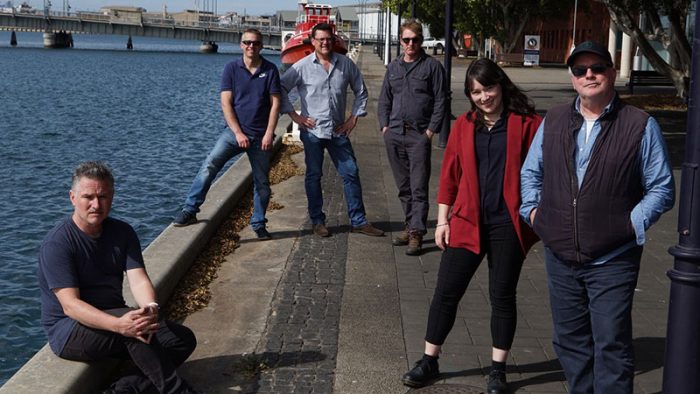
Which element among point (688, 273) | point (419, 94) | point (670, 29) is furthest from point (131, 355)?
point (670, 29)

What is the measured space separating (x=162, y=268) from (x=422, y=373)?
241 centimetres

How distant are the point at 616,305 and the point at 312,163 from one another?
487cm

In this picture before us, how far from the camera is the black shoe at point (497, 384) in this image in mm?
5270

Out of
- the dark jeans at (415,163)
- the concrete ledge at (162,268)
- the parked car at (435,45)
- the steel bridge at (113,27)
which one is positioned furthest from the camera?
the steel bridge at (113,27)

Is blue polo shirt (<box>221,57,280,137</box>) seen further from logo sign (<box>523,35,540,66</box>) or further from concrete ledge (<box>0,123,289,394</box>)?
logo sign (<box>523,35,540,66</box>)

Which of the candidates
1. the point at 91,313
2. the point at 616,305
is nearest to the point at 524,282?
the point at 616,305

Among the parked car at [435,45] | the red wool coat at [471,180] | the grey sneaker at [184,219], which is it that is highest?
the red wool coat at [471,180]

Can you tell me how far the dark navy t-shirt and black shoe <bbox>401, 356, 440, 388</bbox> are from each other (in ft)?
5.07

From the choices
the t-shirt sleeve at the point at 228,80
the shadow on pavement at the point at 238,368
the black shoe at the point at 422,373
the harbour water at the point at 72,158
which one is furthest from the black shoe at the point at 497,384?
the t-shirt sleeve at the point at 228,80

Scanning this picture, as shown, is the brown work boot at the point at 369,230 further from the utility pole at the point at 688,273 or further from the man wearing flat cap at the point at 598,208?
the utility pole at the point at 688,273

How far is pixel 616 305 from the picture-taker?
14.6 ft

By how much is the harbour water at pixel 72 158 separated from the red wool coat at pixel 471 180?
3635 mm

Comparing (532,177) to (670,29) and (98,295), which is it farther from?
(670,29)

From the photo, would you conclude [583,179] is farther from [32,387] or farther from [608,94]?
[32,387]
